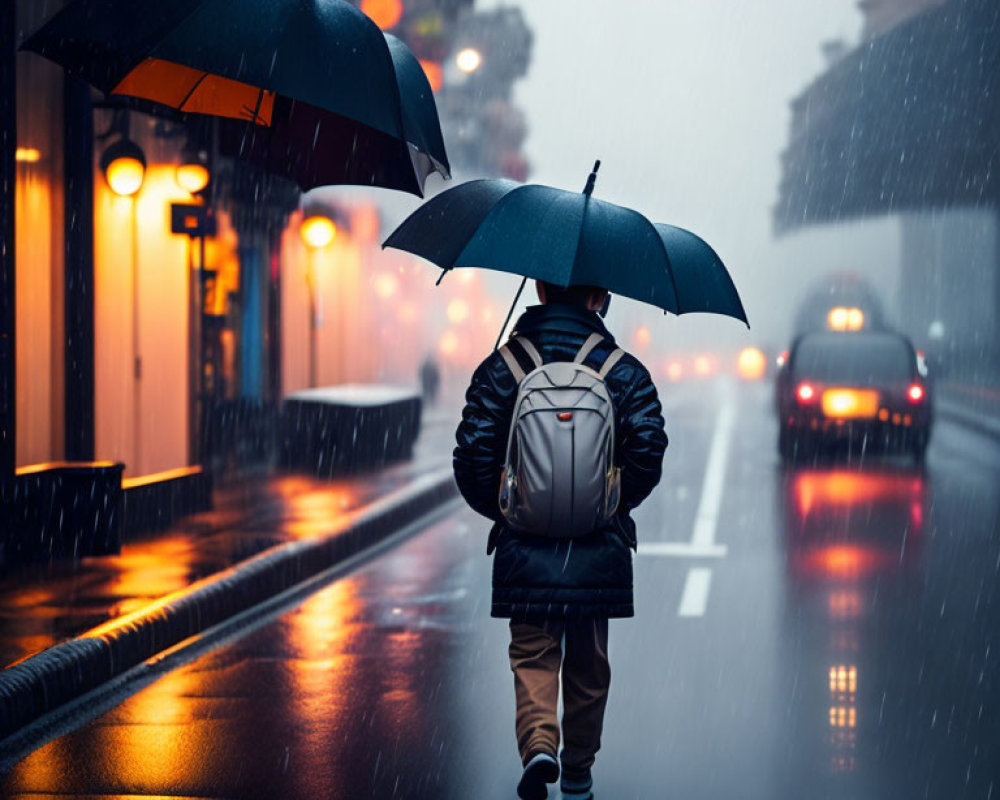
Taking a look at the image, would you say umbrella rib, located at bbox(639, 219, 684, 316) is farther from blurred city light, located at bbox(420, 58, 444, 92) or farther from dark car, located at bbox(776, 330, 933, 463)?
blurred city light, located at bbox(420, 58, 444, 92)

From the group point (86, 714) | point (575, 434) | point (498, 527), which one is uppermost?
point (575, 434)

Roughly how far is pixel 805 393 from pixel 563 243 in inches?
608

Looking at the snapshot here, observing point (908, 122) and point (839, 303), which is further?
point (839, 303)

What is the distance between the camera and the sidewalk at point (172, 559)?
25.8 feet

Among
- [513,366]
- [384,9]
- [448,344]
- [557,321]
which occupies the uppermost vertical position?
[384,9]

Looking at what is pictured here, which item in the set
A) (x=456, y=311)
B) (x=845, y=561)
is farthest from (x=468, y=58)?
(x=456, y=311)

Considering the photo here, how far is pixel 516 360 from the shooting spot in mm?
4664

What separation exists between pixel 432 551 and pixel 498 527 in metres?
7.21

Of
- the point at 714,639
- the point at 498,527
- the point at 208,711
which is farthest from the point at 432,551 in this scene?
the point at 498,527

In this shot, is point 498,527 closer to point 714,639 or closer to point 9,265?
point 714,639

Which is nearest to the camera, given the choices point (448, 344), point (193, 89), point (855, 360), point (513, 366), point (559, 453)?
point (559, 453)

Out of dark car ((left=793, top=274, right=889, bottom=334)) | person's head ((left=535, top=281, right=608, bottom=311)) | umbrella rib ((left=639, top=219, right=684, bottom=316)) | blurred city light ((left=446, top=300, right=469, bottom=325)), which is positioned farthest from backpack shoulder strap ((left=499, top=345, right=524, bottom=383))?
dark car ((left=793, top=274, right=889, bottom=334))

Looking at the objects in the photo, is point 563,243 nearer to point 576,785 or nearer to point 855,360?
point 576,785

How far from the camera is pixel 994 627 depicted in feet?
27.3
